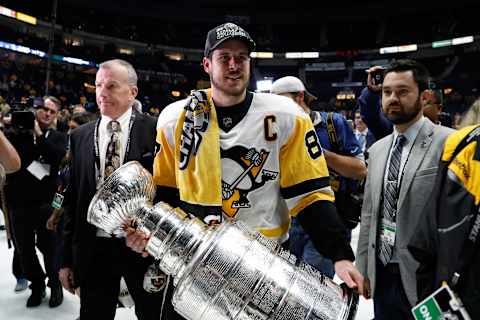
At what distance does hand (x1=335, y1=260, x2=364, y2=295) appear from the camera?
2.95 feet

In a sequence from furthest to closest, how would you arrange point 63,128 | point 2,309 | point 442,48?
point 442,48 → point 63,128 → point 2,309

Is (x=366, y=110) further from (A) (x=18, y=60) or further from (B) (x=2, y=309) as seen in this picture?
(A) (x=18, y=60)

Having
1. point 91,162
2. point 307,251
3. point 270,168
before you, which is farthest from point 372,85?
point 91,162

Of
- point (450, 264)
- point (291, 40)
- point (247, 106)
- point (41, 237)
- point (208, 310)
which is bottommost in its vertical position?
point (41, 237)

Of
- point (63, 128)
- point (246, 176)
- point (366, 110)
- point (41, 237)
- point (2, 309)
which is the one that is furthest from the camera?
point (63, 128)

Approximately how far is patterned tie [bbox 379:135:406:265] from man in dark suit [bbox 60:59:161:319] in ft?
3.31

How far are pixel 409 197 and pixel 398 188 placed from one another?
8 cm

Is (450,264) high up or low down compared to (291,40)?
down

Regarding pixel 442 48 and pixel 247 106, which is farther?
→ pixel 442 48

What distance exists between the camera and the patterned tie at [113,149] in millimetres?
1692

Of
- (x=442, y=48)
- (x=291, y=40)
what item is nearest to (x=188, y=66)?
(x=291, y=40)

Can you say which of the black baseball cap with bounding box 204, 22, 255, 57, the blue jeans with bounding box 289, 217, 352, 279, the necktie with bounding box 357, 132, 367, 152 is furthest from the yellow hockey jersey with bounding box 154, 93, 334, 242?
the necktie with bounding box 357, 132, 367, 152

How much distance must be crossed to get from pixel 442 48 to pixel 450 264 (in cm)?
2403

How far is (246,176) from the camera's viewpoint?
3.83 feet
